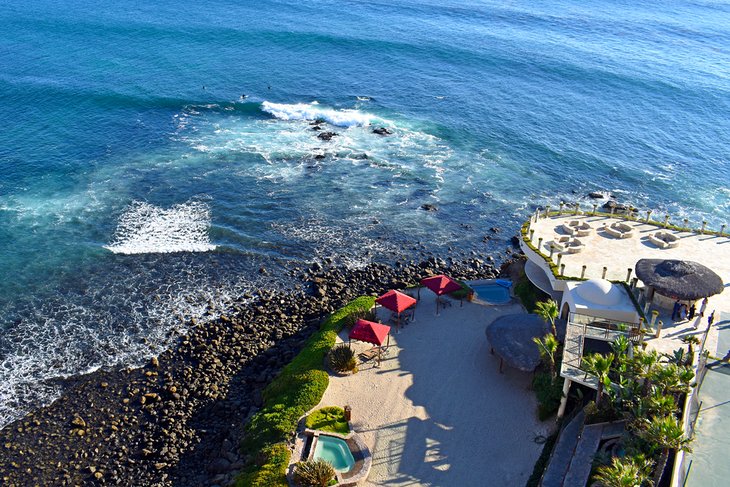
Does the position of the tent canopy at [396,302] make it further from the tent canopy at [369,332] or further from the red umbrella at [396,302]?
the tent canopy at [369,332]

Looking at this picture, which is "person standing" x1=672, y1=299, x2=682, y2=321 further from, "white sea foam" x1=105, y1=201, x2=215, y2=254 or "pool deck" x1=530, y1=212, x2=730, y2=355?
"white sea foam" x1=105, y1=201, x2=215, y2=254

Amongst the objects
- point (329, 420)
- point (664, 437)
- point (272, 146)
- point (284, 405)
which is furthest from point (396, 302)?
point (272, 146)

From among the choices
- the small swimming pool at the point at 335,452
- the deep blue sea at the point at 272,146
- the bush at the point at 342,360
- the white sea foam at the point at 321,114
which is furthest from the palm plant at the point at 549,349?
the white sea foam at the point at 321,114

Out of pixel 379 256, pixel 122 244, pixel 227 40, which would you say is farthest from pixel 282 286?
pixel 227 40

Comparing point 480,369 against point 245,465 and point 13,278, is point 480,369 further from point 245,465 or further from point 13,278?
point 13,278

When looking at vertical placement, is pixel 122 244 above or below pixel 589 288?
below

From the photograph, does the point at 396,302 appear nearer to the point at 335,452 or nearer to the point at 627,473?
the point at 335,452

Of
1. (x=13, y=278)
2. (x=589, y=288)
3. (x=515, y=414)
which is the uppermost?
(x=589, y=288)
